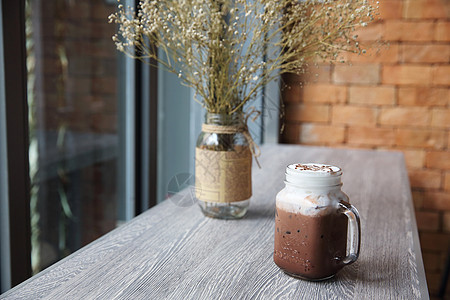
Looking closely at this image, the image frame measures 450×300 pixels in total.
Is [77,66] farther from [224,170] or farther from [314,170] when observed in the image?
[314,170]

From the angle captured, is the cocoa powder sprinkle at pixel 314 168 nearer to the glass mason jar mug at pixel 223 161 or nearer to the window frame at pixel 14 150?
the glass mason jar mug at pixel 223 161

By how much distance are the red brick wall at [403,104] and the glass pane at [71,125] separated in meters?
1.05

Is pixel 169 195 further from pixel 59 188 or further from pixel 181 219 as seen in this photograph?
pixel 59 188

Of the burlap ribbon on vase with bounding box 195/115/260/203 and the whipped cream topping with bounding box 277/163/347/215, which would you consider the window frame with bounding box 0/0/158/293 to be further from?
the whipped cream topping with bounding box 277/163/347/215

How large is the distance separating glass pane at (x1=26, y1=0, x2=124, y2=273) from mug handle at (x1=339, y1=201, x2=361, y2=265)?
1083 mm

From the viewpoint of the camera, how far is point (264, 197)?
1.26 metres

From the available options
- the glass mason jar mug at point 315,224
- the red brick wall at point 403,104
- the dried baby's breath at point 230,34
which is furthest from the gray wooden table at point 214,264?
the red brick wall at point 403,104

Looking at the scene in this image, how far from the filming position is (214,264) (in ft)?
2.73

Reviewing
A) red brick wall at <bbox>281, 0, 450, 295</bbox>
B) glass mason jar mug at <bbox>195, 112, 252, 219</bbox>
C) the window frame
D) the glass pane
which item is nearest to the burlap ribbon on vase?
glass mason jar mug at <bbox>195, 112, 252, 219</bbox>

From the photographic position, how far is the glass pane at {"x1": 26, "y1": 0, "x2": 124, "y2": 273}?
1.56 m

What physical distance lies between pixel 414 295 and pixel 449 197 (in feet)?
6.50

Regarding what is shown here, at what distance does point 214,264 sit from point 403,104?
1938mm

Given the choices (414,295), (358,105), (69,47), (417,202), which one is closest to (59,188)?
(69,47)

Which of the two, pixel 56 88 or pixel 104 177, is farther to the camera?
pixel 104 177
